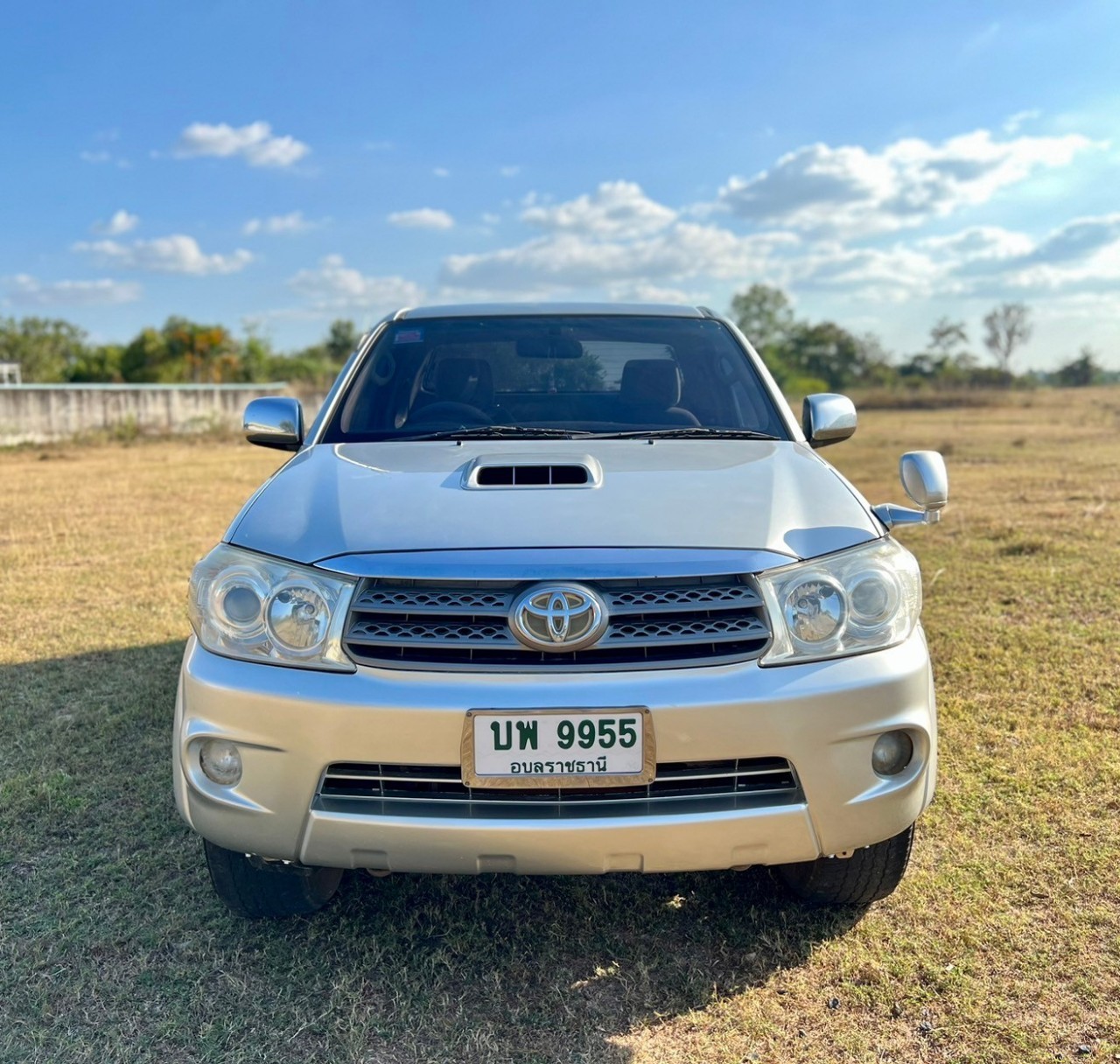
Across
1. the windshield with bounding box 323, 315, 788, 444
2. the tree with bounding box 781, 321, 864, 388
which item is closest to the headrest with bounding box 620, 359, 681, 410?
the windshield with bounding box 323, 315, 788, 444

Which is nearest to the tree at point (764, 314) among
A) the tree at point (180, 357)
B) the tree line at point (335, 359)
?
the tree line at point (335, 359)

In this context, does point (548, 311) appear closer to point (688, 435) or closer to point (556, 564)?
point (688, 435)

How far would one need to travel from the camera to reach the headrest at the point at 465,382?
323 centimetres

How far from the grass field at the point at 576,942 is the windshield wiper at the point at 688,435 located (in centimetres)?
129

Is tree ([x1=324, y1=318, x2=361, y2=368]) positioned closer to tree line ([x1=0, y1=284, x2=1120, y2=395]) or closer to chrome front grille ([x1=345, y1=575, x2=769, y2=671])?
tree line ([x1=0, y1=284, x2=1120, y2=395])

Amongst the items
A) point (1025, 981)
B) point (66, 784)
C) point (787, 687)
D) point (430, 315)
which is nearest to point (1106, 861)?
point (1025, 981)

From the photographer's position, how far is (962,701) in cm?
404

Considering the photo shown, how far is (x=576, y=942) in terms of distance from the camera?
244 centimetres

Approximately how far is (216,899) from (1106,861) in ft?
8.34

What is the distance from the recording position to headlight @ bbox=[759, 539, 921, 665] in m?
2.02

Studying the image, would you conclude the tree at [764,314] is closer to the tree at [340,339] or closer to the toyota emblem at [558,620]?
the tree at [340,339]

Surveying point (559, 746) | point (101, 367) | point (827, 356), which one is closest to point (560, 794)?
point (559, 746)

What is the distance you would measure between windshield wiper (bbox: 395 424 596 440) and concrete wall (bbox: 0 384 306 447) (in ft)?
62.4

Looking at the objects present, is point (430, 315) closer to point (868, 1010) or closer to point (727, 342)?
point (727, 342)
